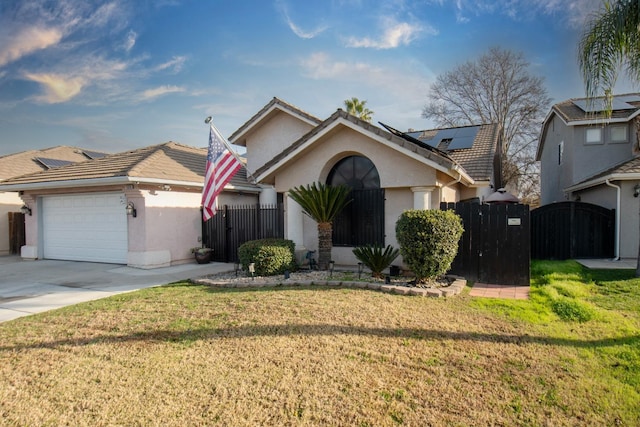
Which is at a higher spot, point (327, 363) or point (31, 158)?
point (31, 158)

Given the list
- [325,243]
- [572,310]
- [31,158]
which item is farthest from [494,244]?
[31,158]

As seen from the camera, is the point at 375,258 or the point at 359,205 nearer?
the point at 375,258

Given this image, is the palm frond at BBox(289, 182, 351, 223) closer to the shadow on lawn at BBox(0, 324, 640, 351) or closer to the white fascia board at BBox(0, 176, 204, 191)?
the shadow on lawn at BBox(0, 324, 640, 351)

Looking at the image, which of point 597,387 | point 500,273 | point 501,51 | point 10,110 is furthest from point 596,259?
point 501,51

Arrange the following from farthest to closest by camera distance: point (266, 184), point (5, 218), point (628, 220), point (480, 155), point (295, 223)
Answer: point (5, 218) → point (480, 155) → point (266, 184) → point (628, 220) → point (295, 223)

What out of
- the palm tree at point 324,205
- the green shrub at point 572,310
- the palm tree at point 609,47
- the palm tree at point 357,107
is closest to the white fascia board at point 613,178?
the palm tree at point 609,47

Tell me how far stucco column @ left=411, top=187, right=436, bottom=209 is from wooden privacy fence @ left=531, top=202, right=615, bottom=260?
658 cm

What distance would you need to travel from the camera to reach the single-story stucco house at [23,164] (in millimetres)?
17312

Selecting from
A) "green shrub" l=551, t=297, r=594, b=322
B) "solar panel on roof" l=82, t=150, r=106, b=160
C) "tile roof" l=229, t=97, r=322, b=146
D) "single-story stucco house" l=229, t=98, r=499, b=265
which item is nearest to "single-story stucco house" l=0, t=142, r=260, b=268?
"tile roof" l=229, t=97, r=322, b=146

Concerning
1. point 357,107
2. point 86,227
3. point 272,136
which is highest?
point 357,107

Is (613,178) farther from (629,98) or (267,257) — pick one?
(267,257)

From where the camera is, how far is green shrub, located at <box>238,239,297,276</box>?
980 cm

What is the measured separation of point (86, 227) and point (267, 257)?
930cm

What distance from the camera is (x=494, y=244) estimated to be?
8898 millimetres
